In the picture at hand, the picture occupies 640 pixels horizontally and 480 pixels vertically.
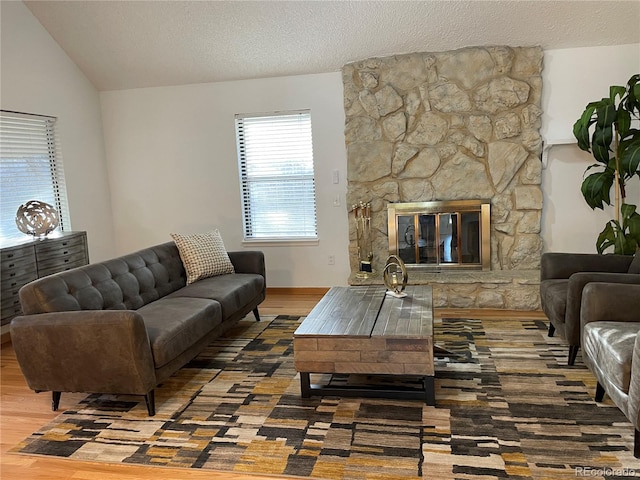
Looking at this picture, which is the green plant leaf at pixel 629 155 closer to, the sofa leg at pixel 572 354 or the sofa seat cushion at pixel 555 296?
the sofa seat cushion at pixel 555 296

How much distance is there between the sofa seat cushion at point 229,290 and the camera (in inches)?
149

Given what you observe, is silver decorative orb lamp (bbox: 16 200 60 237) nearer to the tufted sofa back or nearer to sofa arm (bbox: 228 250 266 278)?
the tufted sofa back

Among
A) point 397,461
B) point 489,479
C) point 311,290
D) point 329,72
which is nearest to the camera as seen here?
point 489,479

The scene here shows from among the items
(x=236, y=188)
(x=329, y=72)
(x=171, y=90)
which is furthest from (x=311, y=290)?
(x=171, y=90)

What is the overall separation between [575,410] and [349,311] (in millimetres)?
1337

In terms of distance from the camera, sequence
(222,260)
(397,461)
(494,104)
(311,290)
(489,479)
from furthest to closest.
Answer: (311,290)
(494,104)
(222,260)
(397,461)
(489,479)

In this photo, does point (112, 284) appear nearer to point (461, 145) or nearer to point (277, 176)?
point (277, 176)

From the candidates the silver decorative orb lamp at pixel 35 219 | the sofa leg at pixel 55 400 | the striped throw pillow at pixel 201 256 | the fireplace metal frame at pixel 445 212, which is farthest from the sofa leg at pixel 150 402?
the fireplace metal frame at pixel 445 212

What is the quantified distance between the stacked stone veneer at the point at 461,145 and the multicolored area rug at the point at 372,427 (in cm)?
142

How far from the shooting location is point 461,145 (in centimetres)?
492

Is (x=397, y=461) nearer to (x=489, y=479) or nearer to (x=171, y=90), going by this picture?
(x=489, y=479)

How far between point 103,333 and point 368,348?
55.9 inches

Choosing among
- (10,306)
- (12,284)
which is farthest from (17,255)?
(10,306)

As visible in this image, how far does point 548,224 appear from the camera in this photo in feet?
16.1
